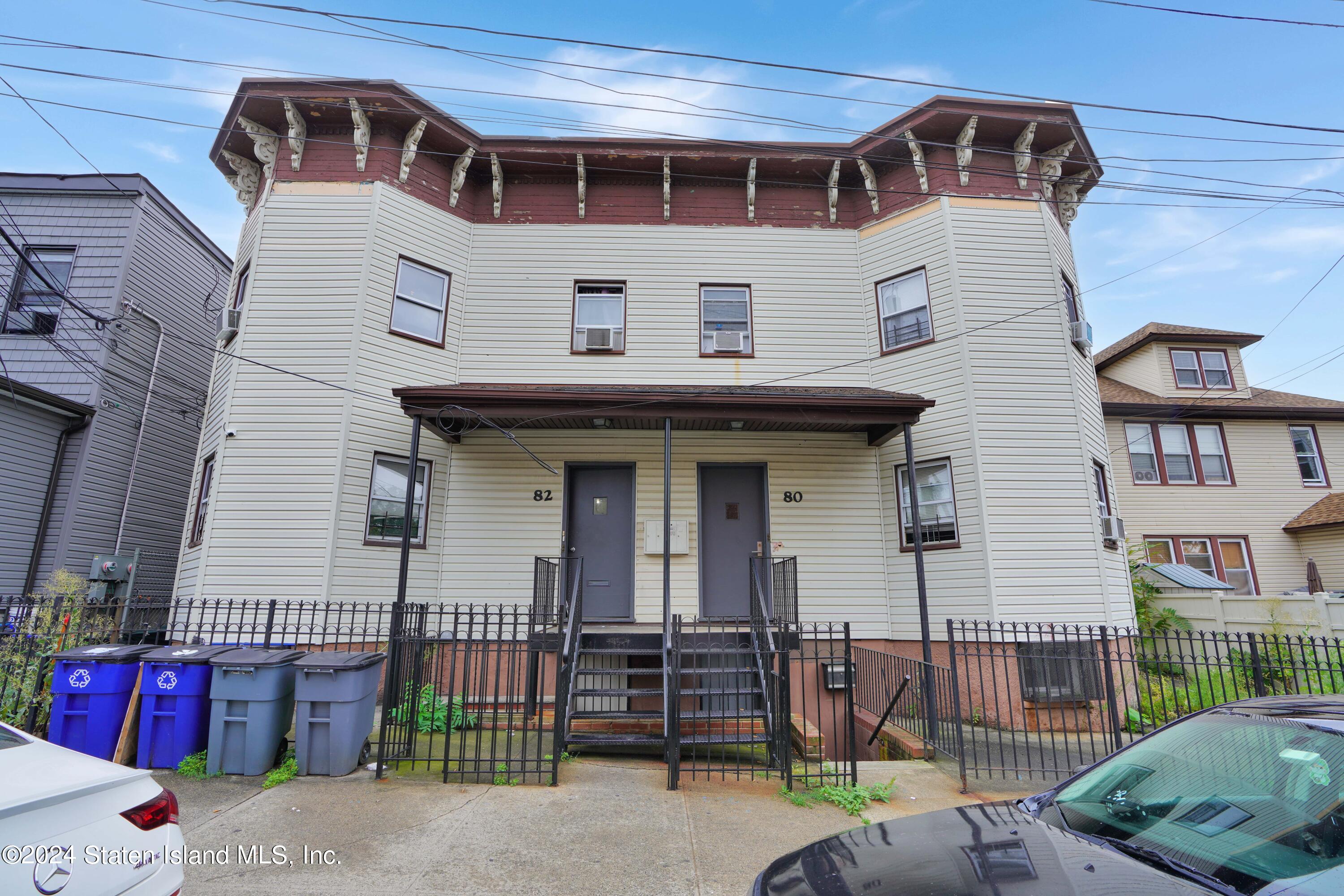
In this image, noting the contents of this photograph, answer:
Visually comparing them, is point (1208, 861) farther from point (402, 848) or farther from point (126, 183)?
point (126, 183)

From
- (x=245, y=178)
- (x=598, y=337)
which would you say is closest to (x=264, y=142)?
(x=245, y=178)

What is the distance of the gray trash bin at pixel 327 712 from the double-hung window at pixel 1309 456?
70.1 ft

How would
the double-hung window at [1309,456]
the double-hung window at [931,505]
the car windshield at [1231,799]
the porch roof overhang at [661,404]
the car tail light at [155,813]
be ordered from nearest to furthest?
the car windshield at [1231,799] → the car tail light at [155,813] → the porch roof overhang at [661,404] → the double-hung window at [931,505] → the double-hung window at [1309,456]

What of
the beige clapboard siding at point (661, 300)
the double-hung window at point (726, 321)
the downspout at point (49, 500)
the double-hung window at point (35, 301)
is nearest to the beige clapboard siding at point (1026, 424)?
the beige clapboard siding at point (661, 300)

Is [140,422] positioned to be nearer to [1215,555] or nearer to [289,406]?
[289,406]

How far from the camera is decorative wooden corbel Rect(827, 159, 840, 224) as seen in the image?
11375 mm

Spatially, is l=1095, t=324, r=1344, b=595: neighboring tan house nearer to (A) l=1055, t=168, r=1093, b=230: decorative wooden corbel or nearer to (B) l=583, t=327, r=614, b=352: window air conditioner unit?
(A) l=1055, t=168, r=1093, b=230: decorative wooden corbel

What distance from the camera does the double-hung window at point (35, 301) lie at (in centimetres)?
1196

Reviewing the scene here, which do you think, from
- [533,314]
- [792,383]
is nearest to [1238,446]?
[792,383]

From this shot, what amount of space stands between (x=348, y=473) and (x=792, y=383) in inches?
288

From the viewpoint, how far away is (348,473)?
9430mm

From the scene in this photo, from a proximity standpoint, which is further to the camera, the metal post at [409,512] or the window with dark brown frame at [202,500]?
the window with dark brown frame at [202,500]

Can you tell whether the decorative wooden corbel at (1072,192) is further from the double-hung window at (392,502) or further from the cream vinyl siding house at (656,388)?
the double-hung window at (392,502)

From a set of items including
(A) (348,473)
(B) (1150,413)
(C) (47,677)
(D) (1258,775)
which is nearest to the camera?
(D) (1258,775)
